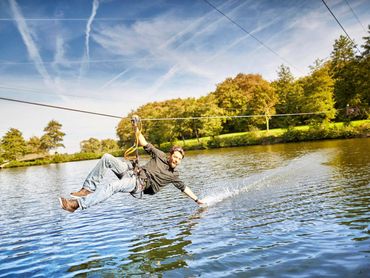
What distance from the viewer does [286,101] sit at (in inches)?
2906

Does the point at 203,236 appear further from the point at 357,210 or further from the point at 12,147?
the point at 12,147

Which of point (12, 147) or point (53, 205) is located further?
point (12, 147)

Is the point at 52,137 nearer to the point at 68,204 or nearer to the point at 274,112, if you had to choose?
the point at 274,112

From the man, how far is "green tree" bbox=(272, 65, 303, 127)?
60.9 meters

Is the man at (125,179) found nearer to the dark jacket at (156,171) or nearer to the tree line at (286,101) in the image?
the dark jacket at (156,171)

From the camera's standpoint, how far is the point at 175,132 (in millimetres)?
82938

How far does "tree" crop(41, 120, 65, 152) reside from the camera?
125m

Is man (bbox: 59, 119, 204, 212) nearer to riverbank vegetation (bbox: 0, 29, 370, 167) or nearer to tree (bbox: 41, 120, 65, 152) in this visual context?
riverbank vegetation (bbox: 0, 29, 370, 167)

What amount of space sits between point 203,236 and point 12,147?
120477 millimetres

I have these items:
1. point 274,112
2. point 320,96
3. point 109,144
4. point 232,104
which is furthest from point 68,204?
point 109,144

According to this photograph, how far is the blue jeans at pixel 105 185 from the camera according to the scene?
7.10 meters

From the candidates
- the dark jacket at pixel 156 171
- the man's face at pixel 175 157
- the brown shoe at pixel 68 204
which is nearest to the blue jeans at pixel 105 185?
the brown shoe at pixel 68 204

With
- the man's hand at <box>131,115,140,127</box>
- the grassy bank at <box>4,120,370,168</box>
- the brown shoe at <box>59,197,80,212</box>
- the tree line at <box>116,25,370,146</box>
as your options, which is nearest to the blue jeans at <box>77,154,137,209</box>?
the brown shoe at <box>59,197,80,212</box>

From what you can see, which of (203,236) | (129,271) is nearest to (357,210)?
(203,236)
